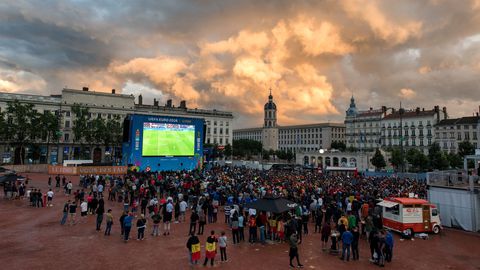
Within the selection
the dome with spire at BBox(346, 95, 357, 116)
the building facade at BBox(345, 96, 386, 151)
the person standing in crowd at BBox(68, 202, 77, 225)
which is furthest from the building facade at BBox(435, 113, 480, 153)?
the person standing in crowd at BBox(68, 202, 77, 225)

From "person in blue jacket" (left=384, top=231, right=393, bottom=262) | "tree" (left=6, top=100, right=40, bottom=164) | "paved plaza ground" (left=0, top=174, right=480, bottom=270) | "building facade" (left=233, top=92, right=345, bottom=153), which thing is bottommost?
"paved plaza ground" (left=0, top=174, right=480, bottom=270)

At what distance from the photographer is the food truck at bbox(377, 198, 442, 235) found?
1698cm

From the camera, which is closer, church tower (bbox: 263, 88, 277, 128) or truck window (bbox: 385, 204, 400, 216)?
truck window (bbox: 385, 204, 400, 216)

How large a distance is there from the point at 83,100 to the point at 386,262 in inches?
3260

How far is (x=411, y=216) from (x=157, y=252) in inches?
557

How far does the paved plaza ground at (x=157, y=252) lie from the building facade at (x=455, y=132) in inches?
3001

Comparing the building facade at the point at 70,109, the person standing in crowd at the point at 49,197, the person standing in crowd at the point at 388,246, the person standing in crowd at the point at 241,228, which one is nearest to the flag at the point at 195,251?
the person standing in crowd at the point at 241,228

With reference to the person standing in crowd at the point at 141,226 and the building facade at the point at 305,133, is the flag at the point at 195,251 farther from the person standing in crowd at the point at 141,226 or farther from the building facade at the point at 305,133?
the building facade at the point at 305,133

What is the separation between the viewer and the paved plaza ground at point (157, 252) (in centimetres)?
1198

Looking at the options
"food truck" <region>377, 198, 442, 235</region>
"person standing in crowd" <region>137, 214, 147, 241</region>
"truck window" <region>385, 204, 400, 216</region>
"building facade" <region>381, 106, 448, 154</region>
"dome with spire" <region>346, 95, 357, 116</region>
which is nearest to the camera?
"person standing in crowd" <region>137, 214, 147, 241</region>

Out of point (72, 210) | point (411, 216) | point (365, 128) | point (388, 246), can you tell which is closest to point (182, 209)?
point (72, 210)

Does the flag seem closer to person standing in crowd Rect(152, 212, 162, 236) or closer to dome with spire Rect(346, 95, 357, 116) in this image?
person standing in crowd Rect(152, 212, 162, 236)

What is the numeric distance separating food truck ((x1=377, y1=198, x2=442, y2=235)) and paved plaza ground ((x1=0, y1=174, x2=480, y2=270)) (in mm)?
676

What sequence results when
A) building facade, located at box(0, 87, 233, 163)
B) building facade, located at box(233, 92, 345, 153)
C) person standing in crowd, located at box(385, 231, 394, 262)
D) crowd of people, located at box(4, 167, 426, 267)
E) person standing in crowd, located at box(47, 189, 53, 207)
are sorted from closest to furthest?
person standing in crowd, located at box(385, 231, 394, 262)
crowd of people, located at box(4, 167, 426, 267)
person standing in crowd, located at box(47, 189, 53, 207)
building facade, located at box(0, 87, 233, 163)
building facade, located at box(233, 92, 345, 153)
